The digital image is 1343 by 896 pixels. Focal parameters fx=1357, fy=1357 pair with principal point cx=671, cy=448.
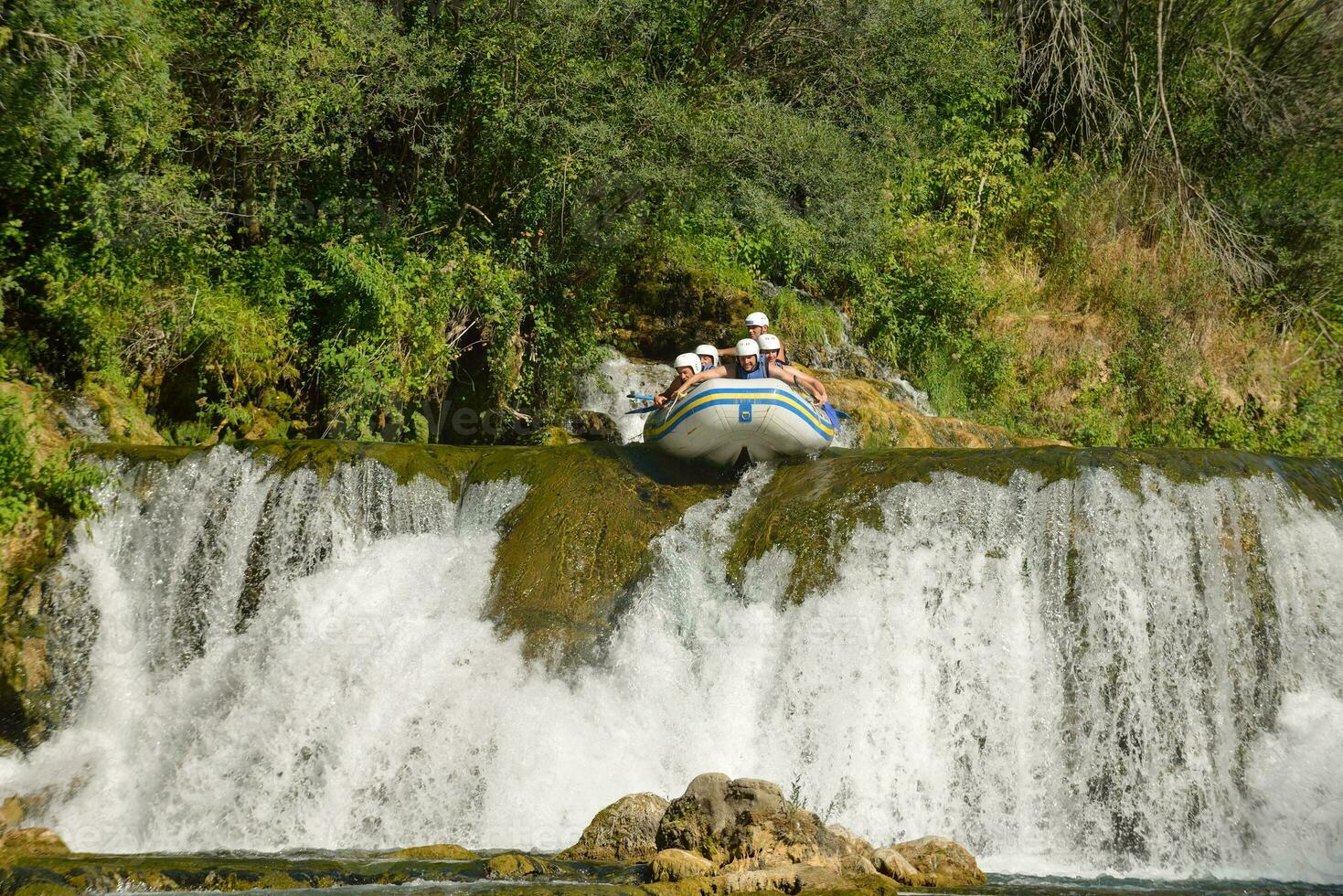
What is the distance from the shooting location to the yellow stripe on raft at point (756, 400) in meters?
9.62

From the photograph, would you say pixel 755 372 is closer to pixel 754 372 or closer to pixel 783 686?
pixel 754 372

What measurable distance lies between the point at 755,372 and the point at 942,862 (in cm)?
449

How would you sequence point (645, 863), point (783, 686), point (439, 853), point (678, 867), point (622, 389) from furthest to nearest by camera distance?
point (622, 389) → point (783, 686) → point (439, 853) → point (645, 863) → point (678, 867)

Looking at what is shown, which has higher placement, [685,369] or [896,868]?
[685,369]

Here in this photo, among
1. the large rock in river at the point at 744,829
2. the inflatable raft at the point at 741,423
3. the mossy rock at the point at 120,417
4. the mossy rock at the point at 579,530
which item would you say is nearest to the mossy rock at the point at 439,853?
the large rock in river at the point at 744,829

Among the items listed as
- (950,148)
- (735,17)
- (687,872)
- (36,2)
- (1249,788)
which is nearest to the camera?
(687,872)

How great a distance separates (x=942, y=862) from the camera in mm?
6676

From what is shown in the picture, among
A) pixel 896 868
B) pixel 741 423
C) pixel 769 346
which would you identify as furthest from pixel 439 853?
pixel 769 346

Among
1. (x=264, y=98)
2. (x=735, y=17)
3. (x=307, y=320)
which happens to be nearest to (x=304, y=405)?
(x=307, y=320)

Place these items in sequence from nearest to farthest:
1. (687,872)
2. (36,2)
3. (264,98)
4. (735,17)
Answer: (687,872), (36,2), (264,98), (735,17)

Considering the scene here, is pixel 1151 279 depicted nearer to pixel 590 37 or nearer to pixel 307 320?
pixel 590 37

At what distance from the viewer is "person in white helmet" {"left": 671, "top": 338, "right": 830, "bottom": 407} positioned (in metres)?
10.1

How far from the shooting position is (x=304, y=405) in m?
12.6

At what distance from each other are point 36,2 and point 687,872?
7.43 metres
